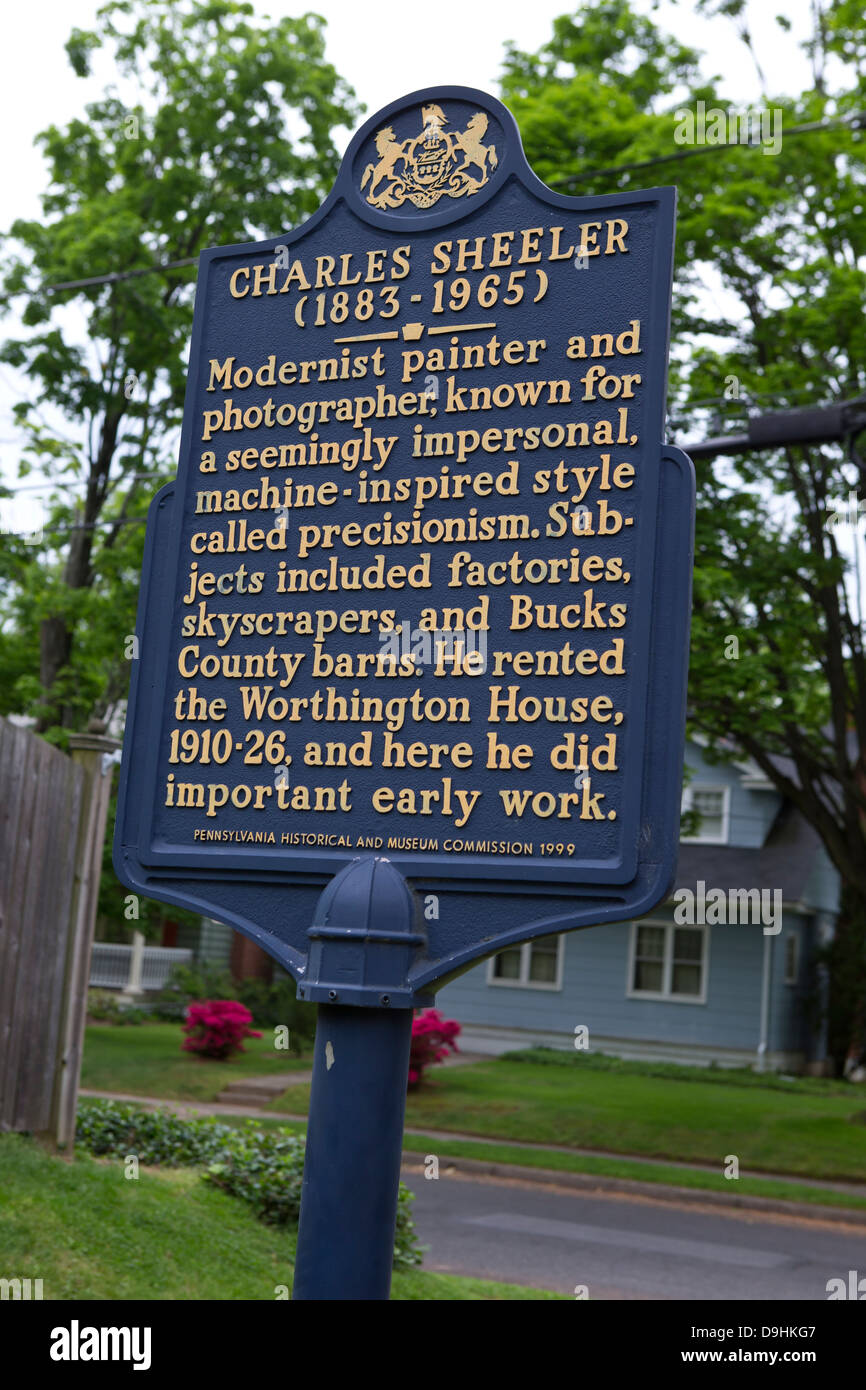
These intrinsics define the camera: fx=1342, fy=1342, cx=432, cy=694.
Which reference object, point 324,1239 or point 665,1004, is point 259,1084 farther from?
point 324,1239

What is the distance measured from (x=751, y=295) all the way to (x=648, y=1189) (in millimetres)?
10685

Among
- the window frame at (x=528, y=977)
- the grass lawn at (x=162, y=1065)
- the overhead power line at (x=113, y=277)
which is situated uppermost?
the overhead power line at (x=113, y=277)

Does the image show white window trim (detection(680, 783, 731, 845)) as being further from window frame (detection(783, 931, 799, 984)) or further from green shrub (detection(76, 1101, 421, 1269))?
green shrub (detection(76, 1101, 421, 1269))

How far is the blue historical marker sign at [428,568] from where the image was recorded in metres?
3.72

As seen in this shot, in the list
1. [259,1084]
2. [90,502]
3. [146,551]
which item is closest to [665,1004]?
[259,1084]

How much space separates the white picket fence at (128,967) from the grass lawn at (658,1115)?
8120 millimetres

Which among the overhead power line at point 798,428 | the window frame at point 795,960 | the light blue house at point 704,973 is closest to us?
the overhead power line at point 798,428

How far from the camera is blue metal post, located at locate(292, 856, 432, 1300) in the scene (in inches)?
142

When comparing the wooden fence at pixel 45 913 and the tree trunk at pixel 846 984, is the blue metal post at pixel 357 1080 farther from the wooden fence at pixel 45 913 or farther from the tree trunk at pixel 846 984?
the tree trunk at pixel 846 984

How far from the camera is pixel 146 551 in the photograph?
4.50 metres

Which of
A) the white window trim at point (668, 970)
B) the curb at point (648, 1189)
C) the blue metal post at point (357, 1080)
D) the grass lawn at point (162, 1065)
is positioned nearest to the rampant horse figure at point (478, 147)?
the blue metal post at point (357, 1080)

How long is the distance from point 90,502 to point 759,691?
9239 millimetres

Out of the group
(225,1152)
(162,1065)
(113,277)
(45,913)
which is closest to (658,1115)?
(162,1065)

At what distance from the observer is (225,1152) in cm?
818
